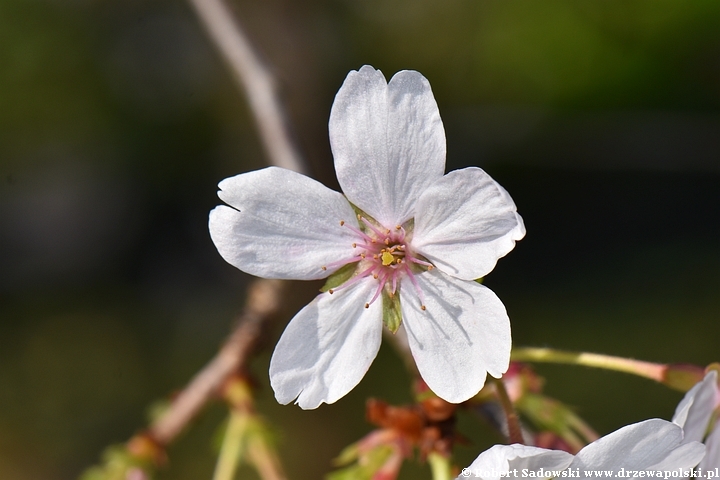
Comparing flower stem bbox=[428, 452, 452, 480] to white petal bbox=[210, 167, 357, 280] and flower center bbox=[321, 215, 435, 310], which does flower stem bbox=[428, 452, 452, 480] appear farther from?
white petal bbox=[210, 167, 357, 280]

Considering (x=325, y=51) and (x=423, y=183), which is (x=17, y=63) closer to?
(x=325, y=51)

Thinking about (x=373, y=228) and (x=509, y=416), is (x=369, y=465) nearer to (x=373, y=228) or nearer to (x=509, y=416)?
(x=509, y=416)

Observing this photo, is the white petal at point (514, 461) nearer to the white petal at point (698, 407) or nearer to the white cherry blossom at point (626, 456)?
the white cherry blossom at point (626, 456)

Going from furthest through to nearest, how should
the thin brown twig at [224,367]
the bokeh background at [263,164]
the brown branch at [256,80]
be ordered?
the bokeh background at [263,164] < the brown branch at [256,80] < the thin brown twig at [224,367]

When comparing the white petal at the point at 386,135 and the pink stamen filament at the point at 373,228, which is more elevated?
the white petal at the point at 386,135

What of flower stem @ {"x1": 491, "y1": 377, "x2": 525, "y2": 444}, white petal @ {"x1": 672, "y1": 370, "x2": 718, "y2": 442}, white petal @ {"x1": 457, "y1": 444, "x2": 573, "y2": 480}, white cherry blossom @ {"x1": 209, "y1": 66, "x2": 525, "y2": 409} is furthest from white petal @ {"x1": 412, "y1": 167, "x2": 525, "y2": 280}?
white petal @ {"x1": 672, "y1": 370, "x2": 718, "y2": 442}

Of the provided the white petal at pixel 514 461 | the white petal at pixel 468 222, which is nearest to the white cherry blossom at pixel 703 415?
the white petal at pixel 514 461

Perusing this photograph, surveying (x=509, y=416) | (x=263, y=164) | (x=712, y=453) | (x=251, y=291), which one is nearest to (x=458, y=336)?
(x=509, y=416)
